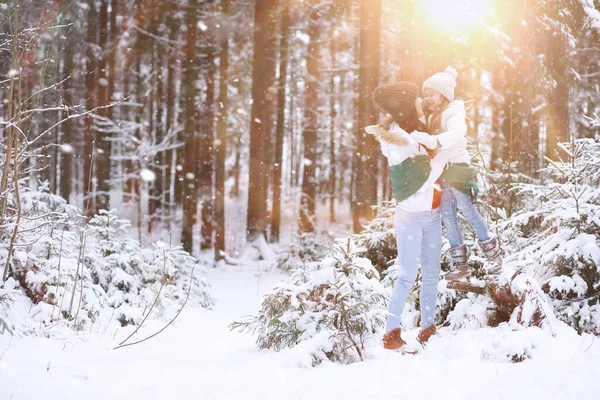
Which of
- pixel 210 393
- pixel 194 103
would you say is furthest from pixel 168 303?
pixel 194 103

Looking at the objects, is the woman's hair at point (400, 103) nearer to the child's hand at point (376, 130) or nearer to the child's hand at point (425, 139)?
the child's hand at point (376, 130)

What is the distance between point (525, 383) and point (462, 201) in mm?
2027

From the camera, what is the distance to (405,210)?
4449 millimetres

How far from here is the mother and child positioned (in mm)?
4352

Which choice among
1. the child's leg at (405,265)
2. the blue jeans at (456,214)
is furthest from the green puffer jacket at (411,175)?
the blue jeans at (456,214)

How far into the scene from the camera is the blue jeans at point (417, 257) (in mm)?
4418

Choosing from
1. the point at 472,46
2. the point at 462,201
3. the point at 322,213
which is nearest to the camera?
the point at 462,201

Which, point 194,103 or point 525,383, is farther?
point 194,103

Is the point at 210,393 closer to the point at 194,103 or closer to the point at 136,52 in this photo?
the point at 194,103

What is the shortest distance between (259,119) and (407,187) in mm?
11837

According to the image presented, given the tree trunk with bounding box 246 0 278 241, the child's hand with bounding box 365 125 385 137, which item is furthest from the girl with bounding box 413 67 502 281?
the tree trunk with bounding box 246 0 278 241

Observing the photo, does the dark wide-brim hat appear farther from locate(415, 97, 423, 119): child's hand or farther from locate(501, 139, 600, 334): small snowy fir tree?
locate(501, 139, 600, 334): small snowy fir tree

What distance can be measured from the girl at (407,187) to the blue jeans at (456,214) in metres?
0.39

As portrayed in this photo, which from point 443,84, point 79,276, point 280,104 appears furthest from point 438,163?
point 280,104
